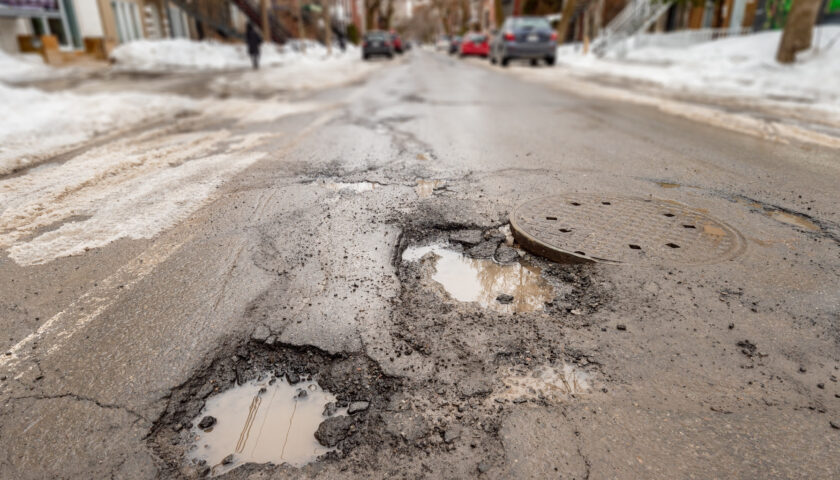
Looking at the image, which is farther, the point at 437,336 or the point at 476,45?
the point at 476,45

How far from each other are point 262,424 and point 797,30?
15356 millimetres

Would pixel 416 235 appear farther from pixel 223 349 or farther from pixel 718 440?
pixel 718 440

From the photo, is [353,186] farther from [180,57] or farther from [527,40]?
[180,57]

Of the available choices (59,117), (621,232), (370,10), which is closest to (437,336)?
(621,232)

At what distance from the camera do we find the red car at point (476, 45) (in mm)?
30109

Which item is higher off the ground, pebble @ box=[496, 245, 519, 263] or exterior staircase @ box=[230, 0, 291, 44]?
exterior staircase @ box=[230, 0, 291, 44]

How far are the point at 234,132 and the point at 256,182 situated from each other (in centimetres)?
247

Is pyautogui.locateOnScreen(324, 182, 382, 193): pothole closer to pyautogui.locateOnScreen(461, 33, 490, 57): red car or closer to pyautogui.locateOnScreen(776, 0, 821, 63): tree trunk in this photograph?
pyautogui.locateOnScreen(776, 0, 821, 63): tree trunk

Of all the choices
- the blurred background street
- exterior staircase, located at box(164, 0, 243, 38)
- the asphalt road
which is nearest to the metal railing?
the blurred background street

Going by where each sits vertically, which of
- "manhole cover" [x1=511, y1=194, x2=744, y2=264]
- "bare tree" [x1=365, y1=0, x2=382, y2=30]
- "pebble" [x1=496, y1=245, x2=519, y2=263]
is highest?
"bare tree" [x1=365, y1=0, x2=382, y2=30]

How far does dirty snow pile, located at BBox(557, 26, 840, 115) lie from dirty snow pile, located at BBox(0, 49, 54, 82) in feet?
56.3

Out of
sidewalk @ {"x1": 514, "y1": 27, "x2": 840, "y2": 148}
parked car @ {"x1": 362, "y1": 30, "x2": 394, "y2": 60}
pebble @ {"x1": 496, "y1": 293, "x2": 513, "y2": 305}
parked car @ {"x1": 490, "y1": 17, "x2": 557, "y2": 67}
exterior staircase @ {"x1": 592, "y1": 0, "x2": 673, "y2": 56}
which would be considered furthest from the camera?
parked car @ {"x1": 362, "y1": 30, "x2": 394, "y2": 60}

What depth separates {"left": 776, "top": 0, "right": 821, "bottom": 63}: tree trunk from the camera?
1178 centimetres

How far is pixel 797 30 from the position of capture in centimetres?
1223
